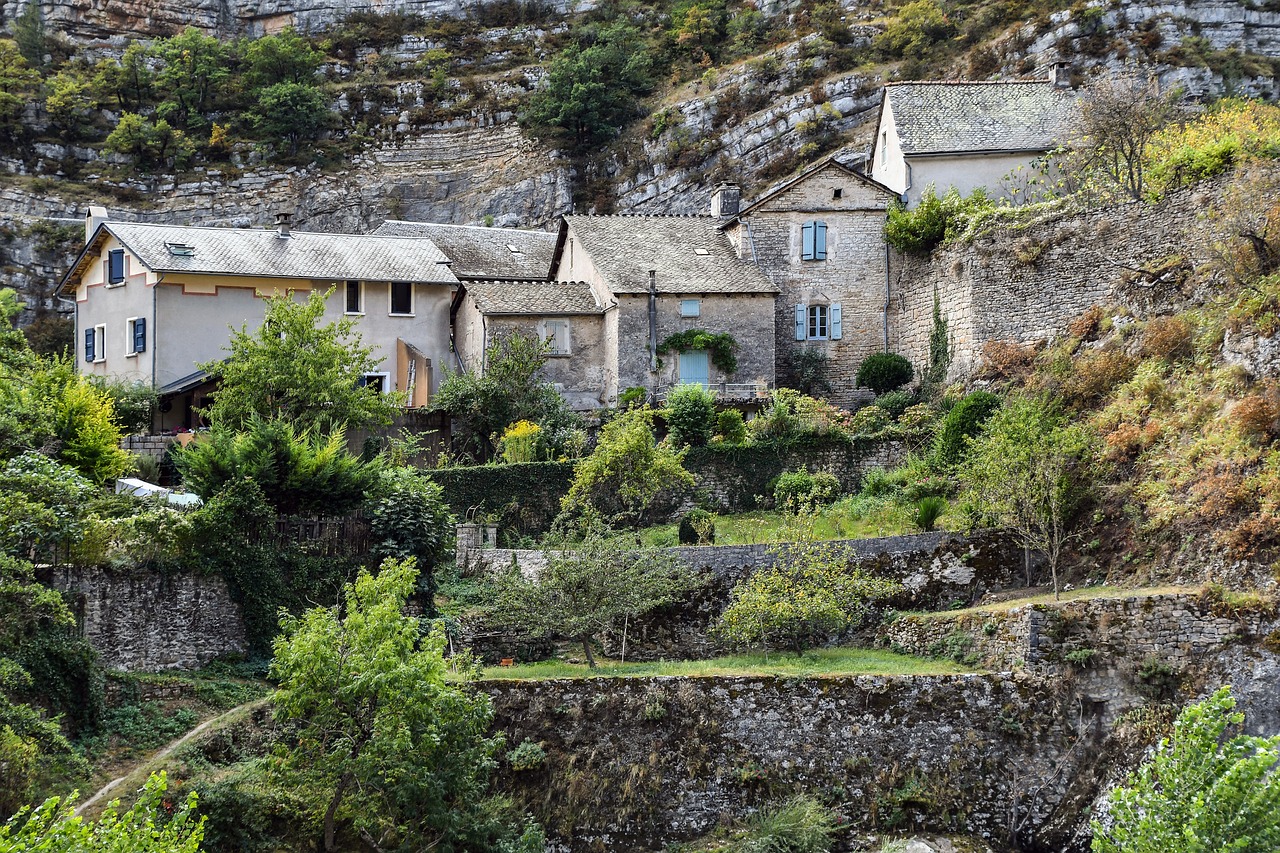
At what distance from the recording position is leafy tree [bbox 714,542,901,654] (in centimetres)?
2338

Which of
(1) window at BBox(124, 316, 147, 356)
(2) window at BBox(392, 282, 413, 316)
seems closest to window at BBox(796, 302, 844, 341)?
(2) window at BBox(392, 282, 413, 316)

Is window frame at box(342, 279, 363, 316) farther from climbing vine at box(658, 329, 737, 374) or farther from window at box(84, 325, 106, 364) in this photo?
climbing vine at box(658, 329, 737, 374)

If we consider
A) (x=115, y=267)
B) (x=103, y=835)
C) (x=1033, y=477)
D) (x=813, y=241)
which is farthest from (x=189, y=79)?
(x=103, y=835)

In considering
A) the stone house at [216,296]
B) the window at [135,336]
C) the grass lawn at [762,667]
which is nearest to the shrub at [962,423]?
the grass lawn at [762,667]

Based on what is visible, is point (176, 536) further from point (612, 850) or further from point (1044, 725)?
point (1044, 725)

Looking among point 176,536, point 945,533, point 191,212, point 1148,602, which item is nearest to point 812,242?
point 945,533

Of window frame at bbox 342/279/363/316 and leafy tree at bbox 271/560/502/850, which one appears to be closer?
leafy tree at bbox 271/560/502/850

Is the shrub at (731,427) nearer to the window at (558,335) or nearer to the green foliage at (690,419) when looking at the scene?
the green foliage at (690,419)

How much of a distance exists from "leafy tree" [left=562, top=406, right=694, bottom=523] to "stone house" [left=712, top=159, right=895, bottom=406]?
31.5 feet

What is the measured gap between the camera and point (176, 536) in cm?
2309

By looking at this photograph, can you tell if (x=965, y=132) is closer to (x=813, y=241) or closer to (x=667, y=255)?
(x=813, y=241)

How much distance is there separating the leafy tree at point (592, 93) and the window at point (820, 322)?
27.0m

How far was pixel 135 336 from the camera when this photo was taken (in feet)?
124

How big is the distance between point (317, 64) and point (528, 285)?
1546 inches
